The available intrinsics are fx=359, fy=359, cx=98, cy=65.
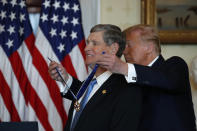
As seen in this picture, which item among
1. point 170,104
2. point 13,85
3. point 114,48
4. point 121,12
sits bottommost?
point 13,85

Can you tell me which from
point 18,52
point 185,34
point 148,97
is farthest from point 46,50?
point 148,97

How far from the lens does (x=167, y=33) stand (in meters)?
4.11

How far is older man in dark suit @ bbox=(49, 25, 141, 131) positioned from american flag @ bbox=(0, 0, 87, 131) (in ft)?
5.39

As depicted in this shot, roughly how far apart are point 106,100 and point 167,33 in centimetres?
212

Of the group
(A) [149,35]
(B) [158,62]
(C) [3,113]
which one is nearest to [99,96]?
(B) [158,62]

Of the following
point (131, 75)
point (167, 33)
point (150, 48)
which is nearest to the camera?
point (131, 75)

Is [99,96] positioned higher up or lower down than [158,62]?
lower down

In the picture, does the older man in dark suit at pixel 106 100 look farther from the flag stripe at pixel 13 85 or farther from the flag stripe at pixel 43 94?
the flag stripe at pixel 13 85

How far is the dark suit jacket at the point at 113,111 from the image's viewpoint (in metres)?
2.08

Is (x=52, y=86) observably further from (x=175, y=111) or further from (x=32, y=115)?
(x=175, y=111)

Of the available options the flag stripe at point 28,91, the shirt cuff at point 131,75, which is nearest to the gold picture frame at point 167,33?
the flag stripe at point 28,91

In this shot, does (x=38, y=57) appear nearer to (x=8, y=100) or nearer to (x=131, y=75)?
(x=8, y=100)

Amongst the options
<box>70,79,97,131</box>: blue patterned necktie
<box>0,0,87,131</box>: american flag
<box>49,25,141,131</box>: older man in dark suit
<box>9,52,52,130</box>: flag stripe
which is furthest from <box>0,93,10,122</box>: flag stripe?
<box>70,79,97,131</box>: blue patterned necktie

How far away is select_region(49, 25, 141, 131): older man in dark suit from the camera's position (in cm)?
210
